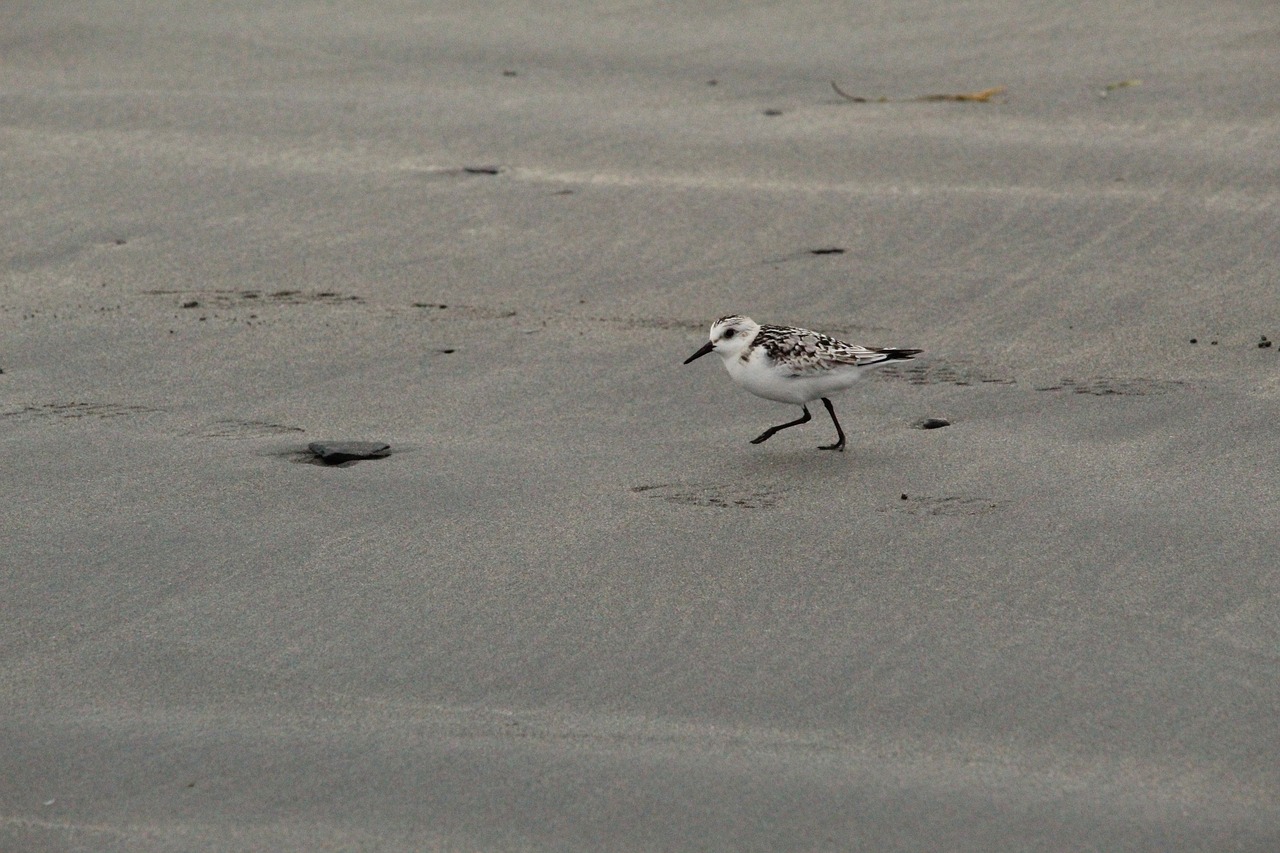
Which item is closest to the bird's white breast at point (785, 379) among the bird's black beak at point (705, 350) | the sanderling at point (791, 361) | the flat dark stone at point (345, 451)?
the sanderling at point (791, 361)

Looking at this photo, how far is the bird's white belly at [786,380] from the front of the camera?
557 cm

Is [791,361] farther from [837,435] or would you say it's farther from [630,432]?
[630,432]

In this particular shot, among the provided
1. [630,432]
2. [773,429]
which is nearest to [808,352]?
[773,429]

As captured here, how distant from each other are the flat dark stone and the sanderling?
1.17 m

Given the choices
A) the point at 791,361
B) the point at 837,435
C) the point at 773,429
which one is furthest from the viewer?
the point at 837,435

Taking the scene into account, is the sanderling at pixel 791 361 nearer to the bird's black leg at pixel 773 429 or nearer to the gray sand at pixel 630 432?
the bird's black leg at pixel 773 429

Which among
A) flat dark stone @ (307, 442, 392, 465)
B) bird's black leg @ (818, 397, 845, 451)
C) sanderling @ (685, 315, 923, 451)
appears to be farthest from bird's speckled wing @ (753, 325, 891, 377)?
flat dark stone @ (307, 442, 392, 465)

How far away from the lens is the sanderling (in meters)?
A: 5.56

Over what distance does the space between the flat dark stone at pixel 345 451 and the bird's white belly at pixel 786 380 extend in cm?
117

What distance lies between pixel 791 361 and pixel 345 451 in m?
1.41

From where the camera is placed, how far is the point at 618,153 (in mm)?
8227

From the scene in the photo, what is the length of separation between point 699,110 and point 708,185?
109 cm

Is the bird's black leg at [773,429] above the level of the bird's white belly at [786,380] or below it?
below

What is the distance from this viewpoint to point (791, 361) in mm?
5543
